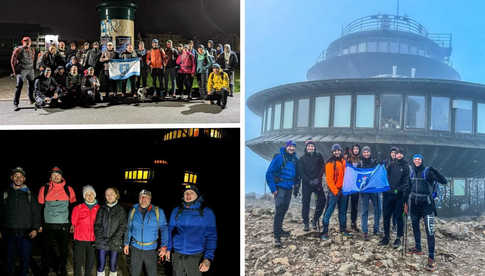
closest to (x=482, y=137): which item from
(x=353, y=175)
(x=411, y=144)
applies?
(x=411, y=144)

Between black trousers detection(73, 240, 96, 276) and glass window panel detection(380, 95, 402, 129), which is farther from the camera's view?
glass window panel detection(380, 95, 402, 129)

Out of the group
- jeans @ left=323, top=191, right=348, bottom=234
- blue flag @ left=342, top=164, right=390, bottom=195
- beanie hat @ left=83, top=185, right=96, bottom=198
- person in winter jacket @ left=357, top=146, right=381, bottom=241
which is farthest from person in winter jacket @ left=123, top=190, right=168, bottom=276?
person in winter jacket @ left=357, top=146, right=381, bottom=241

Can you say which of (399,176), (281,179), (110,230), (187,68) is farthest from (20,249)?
(399,176)

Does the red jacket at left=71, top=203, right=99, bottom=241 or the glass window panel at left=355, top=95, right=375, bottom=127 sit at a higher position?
the glass window panel at left=355, top=95, right=375, bottom=127

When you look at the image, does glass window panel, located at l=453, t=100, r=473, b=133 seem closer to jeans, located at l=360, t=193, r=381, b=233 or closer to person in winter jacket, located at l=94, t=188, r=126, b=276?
jeans, located at l=360, t=193, r=381, b=233

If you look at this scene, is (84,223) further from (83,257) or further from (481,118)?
(481,118)

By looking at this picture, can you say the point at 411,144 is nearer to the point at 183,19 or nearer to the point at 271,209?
the point at 271,209
